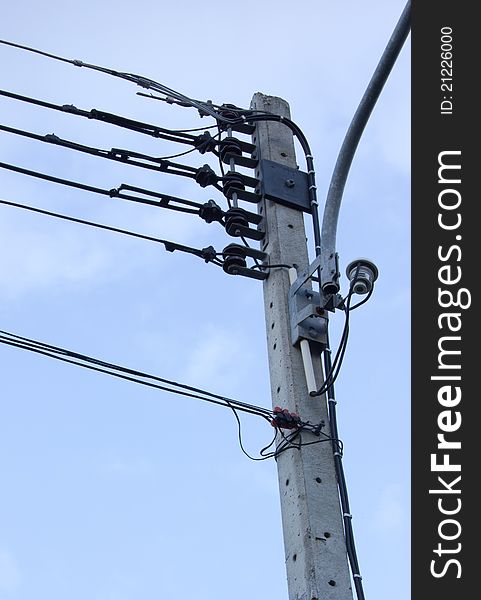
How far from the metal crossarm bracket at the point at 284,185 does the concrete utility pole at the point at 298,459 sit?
0.12 feet

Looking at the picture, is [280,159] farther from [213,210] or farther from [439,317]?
[439,317]

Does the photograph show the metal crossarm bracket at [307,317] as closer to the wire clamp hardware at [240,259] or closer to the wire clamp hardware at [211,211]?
the wire clamp hardware at [240,259]

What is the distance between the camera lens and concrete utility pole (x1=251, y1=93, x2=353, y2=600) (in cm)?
589

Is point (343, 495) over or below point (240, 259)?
below

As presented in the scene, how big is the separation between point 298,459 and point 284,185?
200 cm

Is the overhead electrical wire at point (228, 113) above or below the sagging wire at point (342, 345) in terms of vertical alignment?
above

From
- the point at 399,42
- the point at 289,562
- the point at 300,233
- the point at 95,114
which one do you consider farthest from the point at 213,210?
the point at 289,562

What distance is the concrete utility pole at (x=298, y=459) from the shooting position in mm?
5887

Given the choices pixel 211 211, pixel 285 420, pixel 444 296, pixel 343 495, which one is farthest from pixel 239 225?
pixel 343 495

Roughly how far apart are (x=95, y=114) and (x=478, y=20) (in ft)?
8.29

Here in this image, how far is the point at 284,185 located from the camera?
7656 mm

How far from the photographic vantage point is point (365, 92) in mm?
6617

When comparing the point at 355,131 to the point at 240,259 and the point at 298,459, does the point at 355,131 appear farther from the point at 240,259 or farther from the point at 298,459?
the point at 298,459

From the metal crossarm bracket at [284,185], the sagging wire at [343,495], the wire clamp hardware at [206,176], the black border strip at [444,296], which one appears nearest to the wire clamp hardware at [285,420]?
the sagging wire at [343,495]
